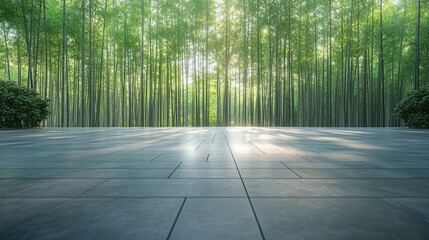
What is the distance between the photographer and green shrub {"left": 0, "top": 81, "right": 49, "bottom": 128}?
723 centimetres

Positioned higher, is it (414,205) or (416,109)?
(416,109)

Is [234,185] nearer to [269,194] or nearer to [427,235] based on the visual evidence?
[269,194]

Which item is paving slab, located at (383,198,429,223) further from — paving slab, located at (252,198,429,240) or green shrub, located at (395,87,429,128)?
green shrub, located at (395,87,429,128)

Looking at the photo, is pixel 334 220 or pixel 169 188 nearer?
pixel 334 220

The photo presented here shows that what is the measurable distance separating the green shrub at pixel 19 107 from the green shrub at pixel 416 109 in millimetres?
12949

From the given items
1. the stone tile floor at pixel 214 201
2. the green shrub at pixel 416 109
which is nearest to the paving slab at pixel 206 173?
the stone tile floor at pixel 214 201

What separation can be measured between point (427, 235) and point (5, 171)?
252 centimetres

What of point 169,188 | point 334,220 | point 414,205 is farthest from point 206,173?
point 414,205

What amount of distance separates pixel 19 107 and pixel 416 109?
13.4m

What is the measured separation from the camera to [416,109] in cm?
791

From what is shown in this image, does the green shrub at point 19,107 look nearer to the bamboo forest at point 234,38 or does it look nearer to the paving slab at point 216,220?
the bamboo forest at point 234,38

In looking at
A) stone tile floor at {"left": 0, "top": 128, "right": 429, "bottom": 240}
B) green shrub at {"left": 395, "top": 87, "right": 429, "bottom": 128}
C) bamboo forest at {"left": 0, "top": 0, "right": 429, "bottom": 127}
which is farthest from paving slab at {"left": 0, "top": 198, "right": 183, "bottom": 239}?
bamboo forest at {"left": 0, "top": 0, "right": 429, "bottom": 127}

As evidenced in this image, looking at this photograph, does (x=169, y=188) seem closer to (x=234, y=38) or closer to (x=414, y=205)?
(x=414, y=205)

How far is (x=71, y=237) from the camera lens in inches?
29.6
